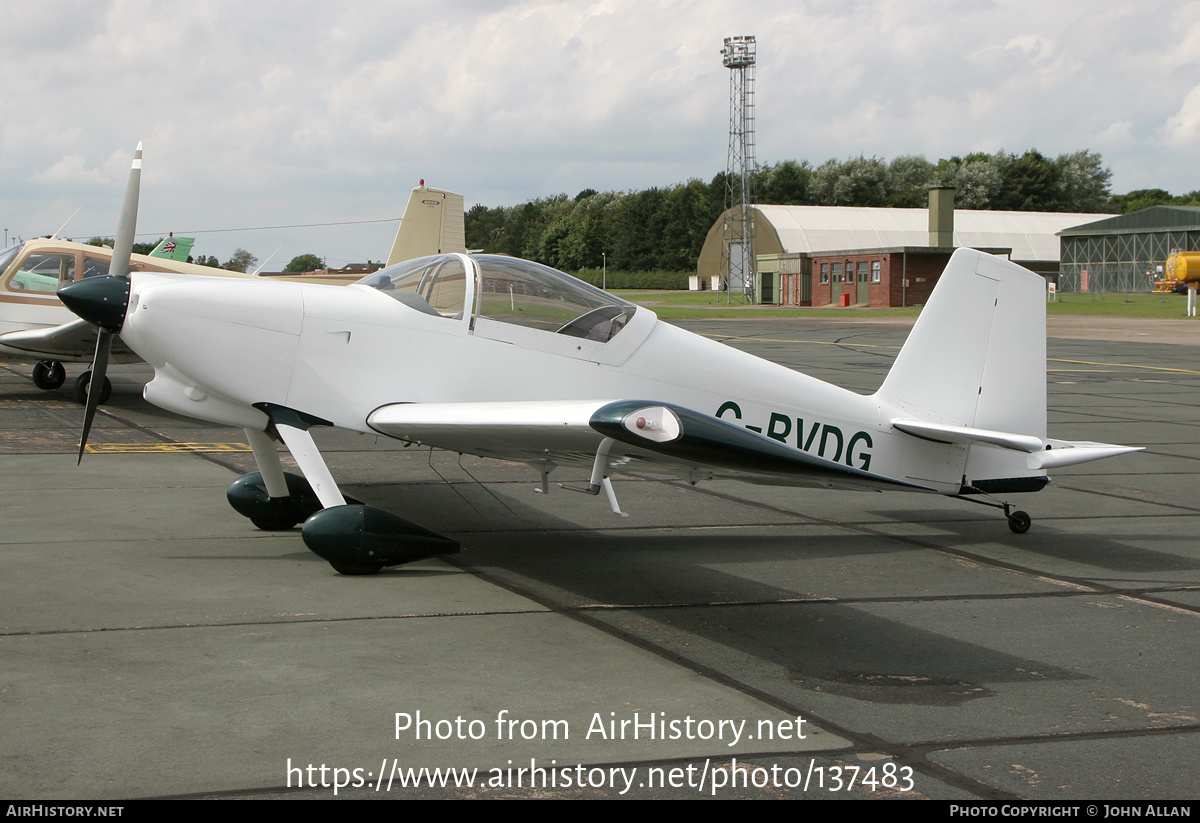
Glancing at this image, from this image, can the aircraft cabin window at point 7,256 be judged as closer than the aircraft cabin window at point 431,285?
No

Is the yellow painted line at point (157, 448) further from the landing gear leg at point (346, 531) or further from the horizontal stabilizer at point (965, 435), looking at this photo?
the horizontal stabilizer at point (965, 435)

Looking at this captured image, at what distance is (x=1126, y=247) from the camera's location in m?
75.1

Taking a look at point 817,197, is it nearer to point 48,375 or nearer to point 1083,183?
point 1083,183

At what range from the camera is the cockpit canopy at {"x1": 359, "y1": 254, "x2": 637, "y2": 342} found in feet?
22.8

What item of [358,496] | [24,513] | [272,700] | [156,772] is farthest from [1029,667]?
[24,513]

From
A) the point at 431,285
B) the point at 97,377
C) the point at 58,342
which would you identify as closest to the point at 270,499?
the point at 97,377

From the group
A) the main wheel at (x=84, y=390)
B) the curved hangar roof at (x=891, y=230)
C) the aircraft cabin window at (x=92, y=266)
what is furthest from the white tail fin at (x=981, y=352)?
the curved hangar roof at (x=891, y=230)

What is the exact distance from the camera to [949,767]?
3830 mm

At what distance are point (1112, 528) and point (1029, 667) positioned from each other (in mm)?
3812

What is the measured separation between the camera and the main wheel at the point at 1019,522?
7.99 metres

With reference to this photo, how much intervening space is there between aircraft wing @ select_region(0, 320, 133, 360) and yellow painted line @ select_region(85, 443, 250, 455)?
4.11 metres

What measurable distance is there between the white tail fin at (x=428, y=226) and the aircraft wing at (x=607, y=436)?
16.6 m

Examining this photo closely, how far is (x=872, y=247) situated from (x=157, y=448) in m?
72.2

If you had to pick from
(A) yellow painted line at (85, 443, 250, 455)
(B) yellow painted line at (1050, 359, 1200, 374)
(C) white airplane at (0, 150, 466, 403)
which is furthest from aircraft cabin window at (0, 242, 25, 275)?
(B) yellow painted line at (1050, 359, 1200, 374)
